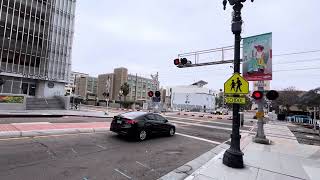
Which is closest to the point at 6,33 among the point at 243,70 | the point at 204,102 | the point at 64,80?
the point at 64,80

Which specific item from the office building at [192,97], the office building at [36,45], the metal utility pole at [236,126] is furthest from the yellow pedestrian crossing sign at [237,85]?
the office building at [192,97]

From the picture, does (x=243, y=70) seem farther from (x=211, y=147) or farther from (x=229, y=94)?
(x=229, y=94)

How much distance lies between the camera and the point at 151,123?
39.1ft

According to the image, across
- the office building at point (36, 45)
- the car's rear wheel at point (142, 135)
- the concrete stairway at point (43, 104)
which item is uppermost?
the office building at point (36, 45)

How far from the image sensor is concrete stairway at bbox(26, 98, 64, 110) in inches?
1083

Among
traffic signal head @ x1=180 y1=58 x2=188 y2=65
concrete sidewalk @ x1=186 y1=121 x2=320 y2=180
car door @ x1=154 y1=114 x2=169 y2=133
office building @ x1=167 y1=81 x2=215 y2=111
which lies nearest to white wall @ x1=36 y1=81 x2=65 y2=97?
traffic signal head @ x1=180 y1=58 x2=188 y2=65

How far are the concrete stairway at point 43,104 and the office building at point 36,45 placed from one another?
13.3 ft

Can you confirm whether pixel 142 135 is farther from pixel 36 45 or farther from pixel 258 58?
pixel 36 45

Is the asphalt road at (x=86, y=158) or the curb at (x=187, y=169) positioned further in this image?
the curb at (x=187, y=169)

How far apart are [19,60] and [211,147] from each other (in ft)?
106

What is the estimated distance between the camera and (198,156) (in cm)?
877

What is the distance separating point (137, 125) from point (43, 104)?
76.8ft

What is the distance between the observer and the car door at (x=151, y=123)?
A: 1167 cm

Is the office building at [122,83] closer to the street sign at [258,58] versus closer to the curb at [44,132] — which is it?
the curb at [44,132]
